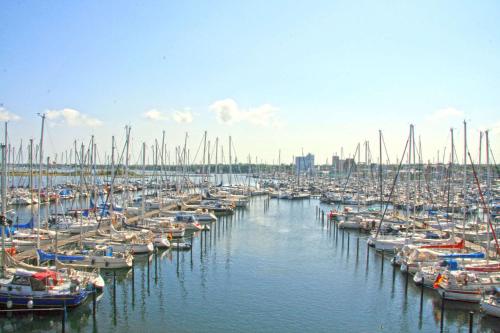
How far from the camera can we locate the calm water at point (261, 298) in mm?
26797

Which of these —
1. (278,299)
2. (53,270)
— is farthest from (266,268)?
(53,270)

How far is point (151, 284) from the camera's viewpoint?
1355 inches

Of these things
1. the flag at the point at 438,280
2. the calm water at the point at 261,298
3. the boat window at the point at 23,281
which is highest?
the boat window at the point at 23,281

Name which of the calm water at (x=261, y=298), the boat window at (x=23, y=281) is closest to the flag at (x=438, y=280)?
the calm water at (x=261, y=298)

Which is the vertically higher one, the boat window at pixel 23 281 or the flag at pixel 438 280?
the boat window at pixel 23 281

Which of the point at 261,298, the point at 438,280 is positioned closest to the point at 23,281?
the point at 261,298

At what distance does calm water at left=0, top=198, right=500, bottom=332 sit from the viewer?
26.8 meters

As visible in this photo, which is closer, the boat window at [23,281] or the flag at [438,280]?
the boat window at [23,281]

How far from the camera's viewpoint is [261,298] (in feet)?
103

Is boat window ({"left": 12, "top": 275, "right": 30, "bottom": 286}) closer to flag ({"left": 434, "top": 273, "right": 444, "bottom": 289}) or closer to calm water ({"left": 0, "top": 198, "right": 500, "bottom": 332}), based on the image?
calm water ({"left": 0, "top": 198, "right": 500, "bottom": 332})

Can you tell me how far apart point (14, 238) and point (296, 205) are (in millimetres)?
63788

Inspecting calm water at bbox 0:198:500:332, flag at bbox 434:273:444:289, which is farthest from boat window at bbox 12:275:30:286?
flag at bbox 434:273:444:289

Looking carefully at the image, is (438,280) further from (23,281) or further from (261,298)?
(23,281)

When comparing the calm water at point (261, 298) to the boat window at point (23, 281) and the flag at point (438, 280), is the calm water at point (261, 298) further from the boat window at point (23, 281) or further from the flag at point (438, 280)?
the boat window at point (23, 281)
